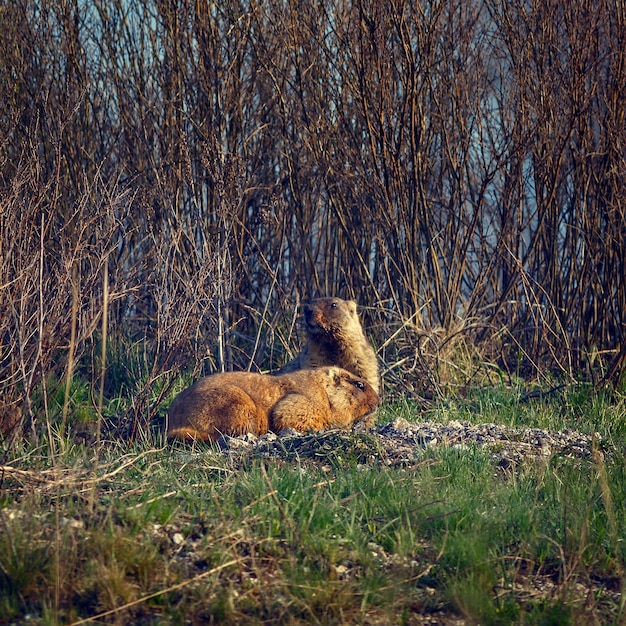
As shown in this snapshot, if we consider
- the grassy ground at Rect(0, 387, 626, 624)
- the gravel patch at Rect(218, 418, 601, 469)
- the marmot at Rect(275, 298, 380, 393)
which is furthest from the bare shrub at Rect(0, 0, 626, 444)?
the grassy ground at Rect(0, 387, 626, 624)

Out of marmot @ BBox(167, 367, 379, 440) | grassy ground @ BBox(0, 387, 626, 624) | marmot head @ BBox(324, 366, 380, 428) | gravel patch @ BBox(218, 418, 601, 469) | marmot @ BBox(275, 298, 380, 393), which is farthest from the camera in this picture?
marmot @ BBox(275, 298, 380, 393)

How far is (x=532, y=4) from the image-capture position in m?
8.59

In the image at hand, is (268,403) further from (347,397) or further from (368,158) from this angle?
(368,158)

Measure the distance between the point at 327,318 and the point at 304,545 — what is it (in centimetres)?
403

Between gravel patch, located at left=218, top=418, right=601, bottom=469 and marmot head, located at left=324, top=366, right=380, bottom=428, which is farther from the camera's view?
marmot head, located at left=324, top=366, right=380, bottom=428

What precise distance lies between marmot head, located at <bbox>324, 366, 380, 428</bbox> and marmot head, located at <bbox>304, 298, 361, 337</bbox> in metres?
0.81

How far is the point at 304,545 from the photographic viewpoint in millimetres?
3746

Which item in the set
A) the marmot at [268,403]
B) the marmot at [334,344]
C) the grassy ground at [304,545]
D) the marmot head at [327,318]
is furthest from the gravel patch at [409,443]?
the marmot head at [327,318]

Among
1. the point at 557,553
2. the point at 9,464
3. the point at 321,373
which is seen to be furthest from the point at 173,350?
the point at 557,553

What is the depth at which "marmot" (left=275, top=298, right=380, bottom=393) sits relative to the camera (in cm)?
759

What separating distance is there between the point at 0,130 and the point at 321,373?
3161mm

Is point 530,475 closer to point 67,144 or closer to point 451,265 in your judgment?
point 451,265

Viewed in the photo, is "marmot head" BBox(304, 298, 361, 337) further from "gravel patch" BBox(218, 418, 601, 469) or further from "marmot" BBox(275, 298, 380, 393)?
"gravel patch" BBox(218, 418, 601, 469)

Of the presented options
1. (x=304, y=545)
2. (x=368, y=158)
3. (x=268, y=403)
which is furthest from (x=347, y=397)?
(x=368, y=158)
